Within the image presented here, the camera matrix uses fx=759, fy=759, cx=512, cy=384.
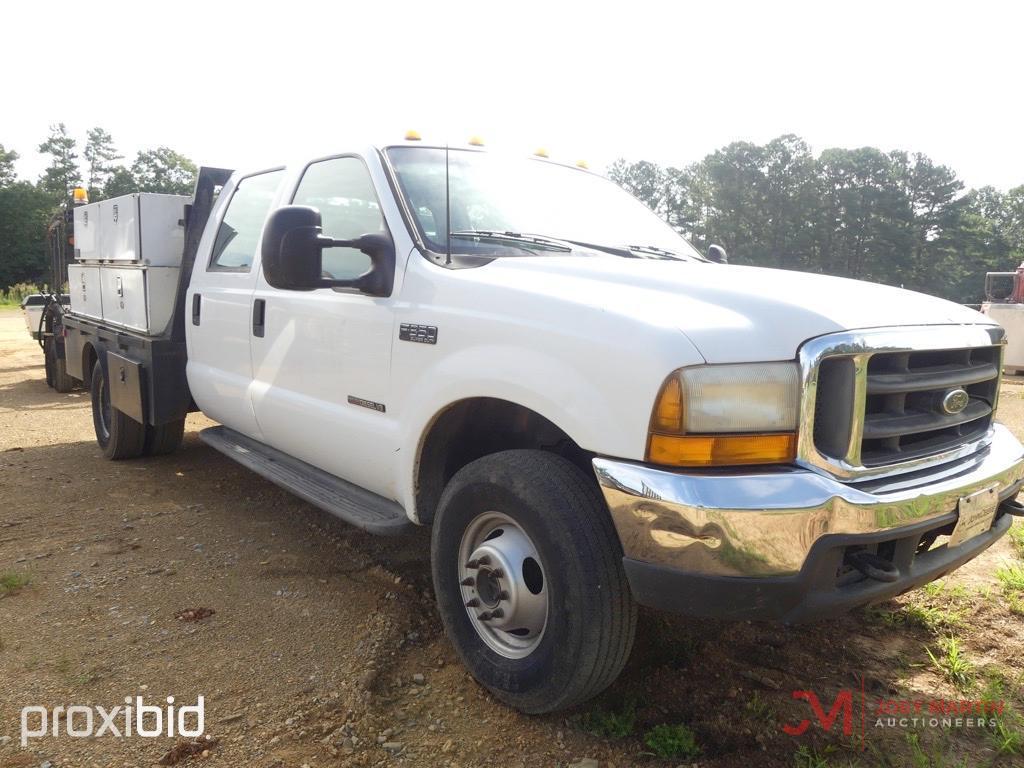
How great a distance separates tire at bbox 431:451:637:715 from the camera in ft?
7.19

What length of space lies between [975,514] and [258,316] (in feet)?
10.4

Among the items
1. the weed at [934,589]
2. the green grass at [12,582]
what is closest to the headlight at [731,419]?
the weed at [934,589]

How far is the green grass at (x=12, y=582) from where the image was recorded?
3.50 m

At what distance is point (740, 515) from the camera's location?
6.34 feet

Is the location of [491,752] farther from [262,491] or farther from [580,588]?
[262,491]

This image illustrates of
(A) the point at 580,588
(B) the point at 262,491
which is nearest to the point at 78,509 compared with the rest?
(B) the point at 262,491

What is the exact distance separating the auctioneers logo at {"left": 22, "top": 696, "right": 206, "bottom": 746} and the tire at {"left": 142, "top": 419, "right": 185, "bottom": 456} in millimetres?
3346

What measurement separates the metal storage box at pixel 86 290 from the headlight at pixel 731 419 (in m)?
5.44

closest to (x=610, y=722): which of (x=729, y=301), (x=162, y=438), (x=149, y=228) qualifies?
(x=729, y=301)

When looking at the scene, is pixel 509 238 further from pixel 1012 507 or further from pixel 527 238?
pixel 1012 507

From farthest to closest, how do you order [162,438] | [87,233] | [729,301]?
[87,233]
[162,438]
[729,301]

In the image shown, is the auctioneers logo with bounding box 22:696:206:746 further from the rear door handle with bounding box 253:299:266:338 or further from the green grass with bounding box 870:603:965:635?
the green grass with bounding box 870:603:965:635

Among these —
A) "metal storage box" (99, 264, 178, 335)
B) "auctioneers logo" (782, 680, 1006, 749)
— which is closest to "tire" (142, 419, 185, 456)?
"metal storage box" (99, 264, 178, 335)

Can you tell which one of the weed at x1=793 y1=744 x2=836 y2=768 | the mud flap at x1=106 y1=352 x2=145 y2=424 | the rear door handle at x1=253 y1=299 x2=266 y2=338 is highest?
the rear door handle at x1=253 y1=299 x2=266 y2=338
